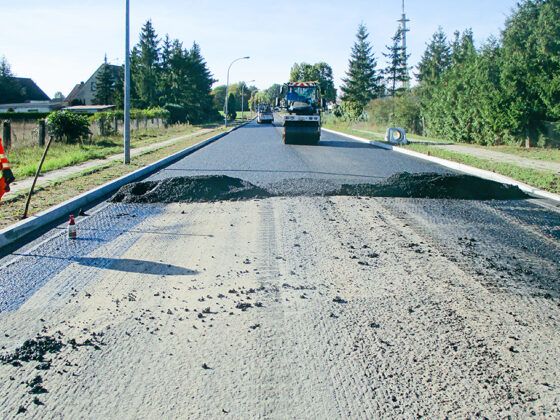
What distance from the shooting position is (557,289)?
4.74m

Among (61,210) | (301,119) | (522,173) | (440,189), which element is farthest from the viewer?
(301,119)

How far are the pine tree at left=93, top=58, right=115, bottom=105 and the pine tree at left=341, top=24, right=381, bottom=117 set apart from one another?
38.3 metres

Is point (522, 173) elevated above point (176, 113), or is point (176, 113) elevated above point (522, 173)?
point (176, 113)

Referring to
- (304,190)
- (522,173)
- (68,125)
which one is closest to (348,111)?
(68,125)

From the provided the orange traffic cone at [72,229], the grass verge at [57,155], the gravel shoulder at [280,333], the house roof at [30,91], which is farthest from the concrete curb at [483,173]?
the house roof at [30,91]

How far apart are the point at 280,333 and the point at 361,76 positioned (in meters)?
81.5

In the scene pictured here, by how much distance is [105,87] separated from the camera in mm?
79062

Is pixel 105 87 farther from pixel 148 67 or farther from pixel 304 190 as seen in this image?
pixel 304 190

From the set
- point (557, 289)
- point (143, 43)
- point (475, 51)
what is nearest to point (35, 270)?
point (557, 289)

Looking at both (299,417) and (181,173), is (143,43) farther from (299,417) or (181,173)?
(299,417)

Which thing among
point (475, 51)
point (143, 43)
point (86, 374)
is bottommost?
point (86, 374)

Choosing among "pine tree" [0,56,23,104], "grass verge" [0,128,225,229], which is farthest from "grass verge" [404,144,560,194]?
"pine tree" [0,56,23,104]

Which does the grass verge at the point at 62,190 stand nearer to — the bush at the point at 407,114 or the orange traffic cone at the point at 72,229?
the orange traffic cone at the point at 72,229

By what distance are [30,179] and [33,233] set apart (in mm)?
5635
